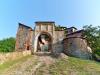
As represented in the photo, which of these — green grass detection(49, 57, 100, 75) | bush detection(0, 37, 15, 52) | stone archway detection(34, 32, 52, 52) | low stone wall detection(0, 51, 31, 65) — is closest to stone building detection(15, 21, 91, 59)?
stone archway detection(34, 32, 52, 52)

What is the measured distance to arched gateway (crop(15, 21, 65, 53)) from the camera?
42.1 m

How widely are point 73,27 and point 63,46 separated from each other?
9710mm

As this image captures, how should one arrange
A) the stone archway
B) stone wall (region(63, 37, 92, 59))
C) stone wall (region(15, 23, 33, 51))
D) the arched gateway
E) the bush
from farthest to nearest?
1. the bush
2. the stone archway
3. stone wall (region(15, 23, 33, 51))
4. the arched gateway
5. stone wall (region(63, 37, 92, 59))

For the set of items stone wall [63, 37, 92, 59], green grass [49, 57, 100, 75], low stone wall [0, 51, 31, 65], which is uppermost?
stone wall [63, 37, 92, 59]

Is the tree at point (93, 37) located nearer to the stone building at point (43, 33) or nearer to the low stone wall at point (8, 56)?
the stone building at point (43, 33)

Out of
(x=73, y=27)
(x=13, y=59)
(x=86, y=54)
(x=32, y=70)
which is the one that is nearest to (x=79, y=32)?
(x=73, y=27)

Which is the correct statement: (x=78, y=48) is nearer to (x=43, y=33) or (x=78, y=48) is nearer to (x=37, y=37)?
(x=43, y=33)

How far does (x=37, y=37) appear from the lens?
43.1 meters

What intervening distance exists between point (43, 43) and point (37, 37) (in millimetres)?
4175

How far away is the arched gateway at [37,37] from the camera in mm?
42125

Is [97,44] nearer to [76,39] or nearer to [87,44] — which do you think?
[87,44]

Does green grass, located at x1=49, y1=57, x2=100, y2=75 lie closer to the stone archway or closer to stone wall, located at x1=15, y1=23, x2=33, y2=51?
the stone archway

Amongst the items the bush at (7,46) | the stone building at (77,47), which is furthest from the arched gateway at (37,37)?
the bush at (7,46)

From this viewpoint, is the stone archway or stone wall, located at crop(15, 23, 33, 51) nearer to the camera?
stone wall, located at crop(15, 23, 33, 51)
